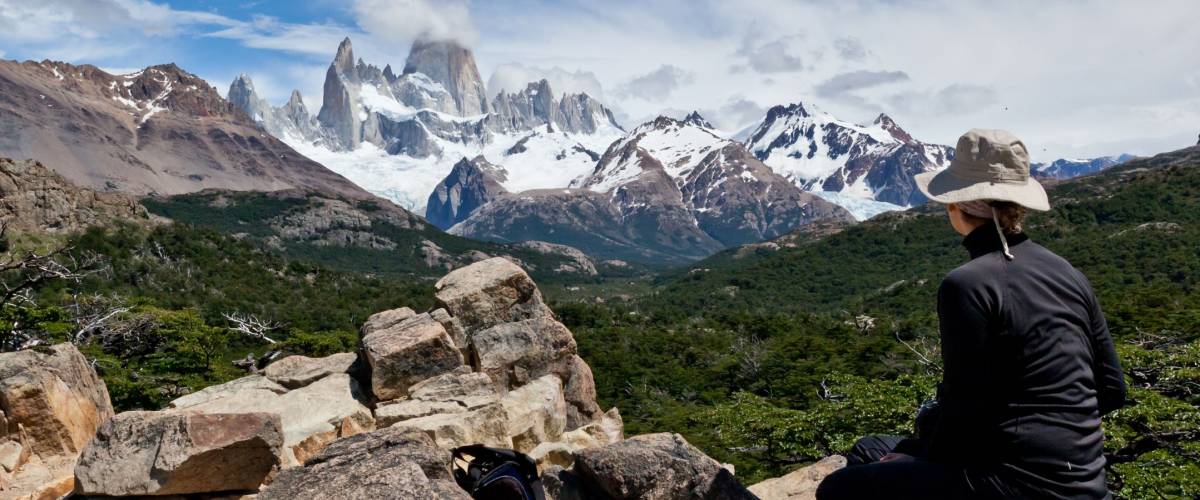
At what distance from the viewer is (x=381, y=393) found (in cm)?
1462

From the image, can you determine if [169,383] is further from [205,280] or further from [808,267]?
[808,267]

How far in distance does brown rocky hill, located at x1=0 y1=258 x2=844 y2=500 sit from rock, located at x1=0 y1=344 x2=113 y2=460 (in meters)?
0.02

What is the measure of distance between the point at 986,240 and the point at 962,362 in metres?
0.86

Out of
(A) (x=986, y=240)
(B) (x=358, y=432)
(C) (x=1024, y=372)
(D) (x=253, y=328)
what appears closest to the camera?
(C) (x=1024, y=372)

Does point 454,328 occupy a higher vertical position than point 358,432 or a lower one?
higher

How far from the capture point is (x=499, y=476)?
7812mm

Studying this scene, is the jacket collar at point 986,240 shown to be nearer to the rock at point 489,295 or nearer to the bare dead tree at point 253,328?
the rock at point 489,295

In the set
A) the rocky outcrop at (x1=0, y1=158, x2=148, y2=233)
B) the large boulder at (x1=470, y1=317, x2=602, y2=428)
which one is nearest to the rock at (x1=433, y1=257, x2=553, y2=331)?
the large boulder at (x1=470, y1=317, x2=602, y2=428)

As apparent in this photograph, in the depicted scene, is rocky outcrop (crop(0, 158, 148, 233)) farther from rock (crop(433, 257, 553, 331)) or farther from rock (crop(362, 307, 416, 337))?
rock (crop(362, 307, 416, 337))

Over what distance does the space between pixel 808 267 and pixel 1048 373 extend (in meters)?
167

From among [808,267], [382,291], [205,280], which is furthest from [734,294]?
[205,280]

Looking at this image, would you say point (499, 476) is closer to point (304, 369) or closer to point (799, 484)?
point (799, 484)

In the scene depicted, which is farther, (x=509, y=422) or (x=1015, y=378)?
(x=509, y=422)

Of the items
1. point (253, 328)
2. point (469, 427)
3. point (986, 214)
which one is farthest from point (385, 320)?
point (253, 328)
